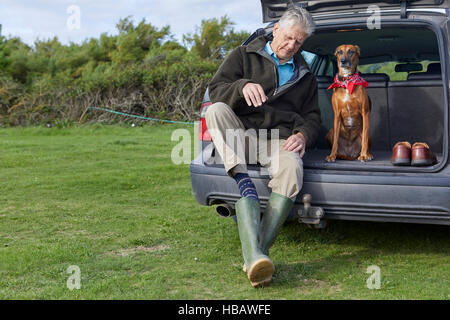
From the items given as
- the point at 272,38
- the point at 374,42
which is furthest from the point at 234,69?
the point at 374,42

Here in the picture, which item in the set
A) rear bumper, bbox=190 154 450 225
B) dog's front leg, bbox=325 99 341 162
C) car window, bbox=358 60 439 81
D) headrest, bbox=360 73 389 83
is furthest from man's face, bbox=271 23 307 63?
car window, bbox=358 60 439 81

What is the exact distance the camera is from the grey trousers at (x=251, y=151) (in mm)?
3277

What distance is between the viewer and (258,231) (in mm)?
3125

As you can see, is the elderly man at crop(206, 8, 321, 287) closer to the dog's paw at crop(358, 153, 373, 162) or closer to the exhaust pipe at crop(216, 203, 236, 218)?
the exhaust pipe at crop(216, 203, 236, 218)

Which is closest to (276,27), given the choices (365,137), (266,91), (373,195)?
(266,91)

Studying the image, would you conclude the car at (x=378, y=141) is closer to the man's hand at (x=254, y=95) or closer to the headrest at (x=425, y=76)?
the headrest at (x=425, y=76)

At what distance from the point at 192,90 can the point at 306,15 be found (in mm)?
10165

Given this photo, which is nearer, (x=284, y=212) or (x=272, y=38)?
(x=284, y=212)

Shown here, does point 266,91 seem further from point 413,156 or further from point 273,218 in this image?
point 413,156

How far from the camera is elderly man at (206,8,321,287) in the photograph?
324cm

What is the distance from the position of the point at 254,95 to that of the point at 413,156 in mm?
1055

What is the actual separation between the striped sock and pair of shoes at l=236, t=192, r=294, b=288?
0.18 feet
